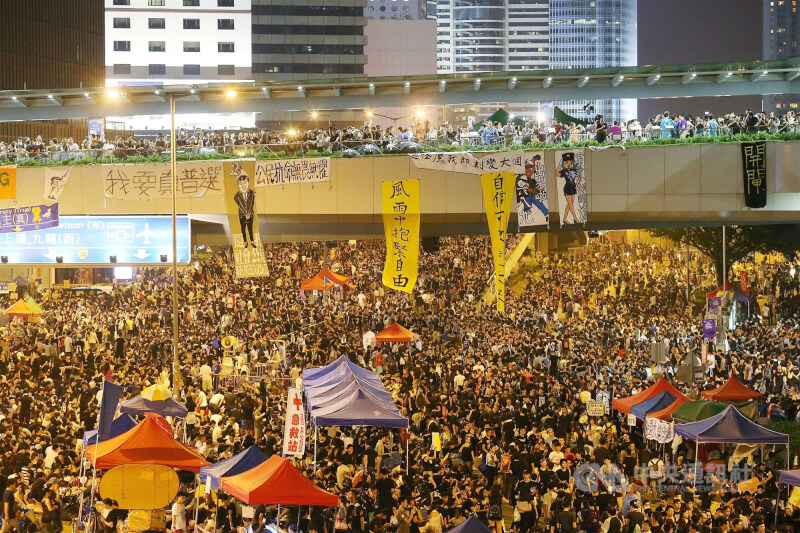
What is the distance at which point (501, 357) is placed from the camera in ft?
89.7

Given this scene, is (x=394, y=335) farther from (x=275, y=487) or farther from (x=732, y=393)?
(x=275, y=487)

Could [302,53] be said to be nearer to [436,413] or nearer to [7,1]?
[7,1]

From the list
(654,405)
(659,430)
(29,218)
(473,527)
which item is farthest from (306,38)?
(473,527)

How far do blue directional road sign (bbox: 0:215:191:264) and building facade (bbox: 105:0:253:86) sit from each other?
217 ft

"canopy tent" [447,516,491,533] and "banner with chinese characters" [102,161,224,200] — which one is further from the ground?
"banner with chinese characters" [102,161,224,200]

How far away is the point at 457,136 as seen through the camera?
29391 mm

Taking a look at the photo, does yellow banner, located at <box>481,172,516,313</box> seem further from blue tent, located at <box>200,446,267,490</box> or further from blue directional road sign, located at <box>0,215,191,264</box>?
blue tent, located at <box>200,446,267,490</box>

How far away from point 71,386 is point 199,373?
3224 millimetres

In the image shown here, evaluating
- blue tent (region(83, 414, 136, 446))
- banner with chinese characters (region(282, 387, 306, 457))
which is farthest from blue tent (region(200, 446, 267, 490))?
blue tent (region(83, 414, 136, 446))

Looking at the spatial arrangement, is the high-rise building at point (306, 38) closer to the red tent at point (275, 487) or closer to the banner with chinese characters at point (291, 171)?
the banner with chinese characters at point (291, 171)

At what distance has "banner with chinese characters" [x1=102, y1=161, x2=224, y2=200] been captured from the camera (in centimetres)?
2864

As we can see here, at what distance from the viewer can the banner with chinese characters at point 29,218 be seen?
87.9ft

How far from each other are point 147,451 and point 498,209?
1251 cm

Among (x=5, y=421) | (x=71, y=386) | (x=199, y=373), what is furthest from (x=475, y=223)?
(x=5, y=421)
